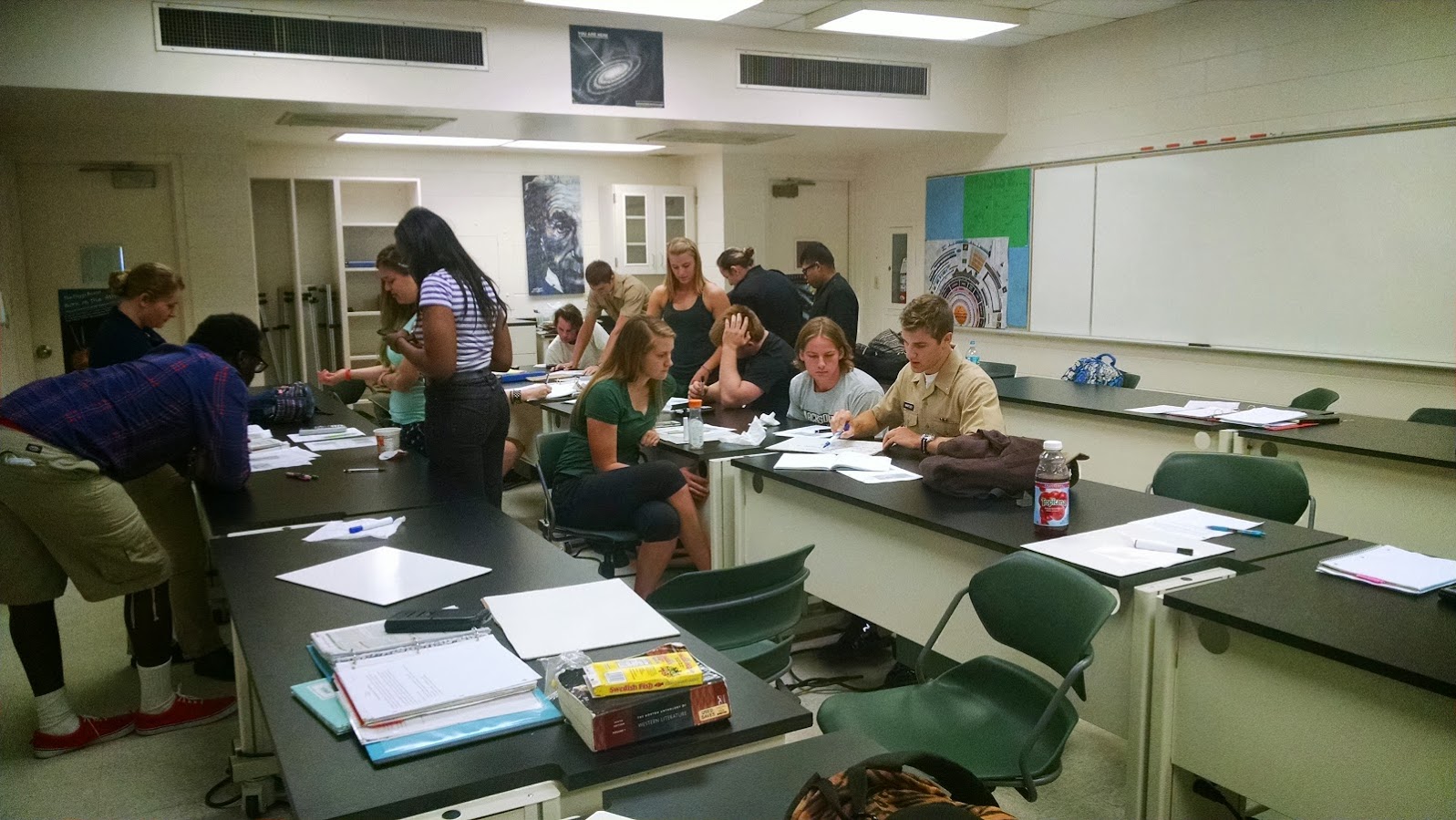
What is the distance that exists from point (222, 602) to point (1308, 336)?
5492 millimetres

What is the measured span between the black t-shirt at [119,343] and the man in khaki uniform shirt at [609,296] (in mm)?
2822

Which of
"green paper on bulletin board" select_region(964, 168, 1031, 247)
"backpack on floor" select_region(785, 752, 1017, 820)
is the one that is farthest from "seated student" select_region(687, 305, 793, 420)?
"backpack on floor" select_region(785, 752, 1017, 820)

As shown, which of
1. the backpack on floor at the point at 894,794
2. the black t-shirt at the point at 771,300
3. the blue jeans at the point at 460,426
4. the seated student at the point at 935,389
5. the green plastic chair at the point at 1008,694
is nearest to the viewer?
the backpack on floor at the point at 894,794

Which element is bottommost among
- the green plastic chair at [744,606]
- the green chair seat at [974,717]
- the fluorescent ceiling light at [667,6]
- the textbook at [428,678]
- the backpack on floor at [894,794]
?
the green chair seat at [974,717]

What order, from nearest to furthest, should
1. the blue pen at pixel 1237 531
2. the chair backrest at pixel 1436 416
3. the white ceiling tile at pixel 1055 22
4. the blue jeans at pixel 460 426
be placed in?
the blue pen at pixel 1237 531
the blue jeans at pixel 460 426
the chair backrest at pixel 1436 416
the white ceiling tile at pixel 1055 22

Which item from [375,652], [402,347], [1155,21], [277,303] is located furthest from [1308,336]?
[277,303]

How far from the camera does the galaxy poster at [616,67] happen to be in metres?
5.80

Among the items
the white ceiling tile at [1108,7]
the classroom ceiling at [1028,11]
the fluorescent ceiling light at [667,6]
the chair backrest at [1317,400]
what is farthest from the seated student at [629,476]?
the white ceiling tile at [1108,7]

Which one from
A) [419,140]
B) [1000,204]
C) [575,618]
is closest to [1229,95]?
[1000,204]

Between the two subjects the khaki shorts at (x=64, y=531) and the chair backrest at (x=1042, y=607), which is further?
the khaki shorts at (x=64, y=531)

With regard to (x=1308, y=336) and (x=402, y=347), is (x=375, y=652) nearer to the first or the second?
(x=402, y=347)

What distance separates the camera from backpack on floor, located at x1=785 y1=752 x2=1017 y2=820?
1.14 metres

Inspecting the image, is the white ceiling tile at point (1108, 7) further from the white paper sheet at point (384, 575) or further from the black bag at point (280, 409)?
the white paper sheet at point (384, 575)

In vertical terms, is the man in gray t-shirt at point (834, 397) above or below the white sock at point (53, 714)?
above
